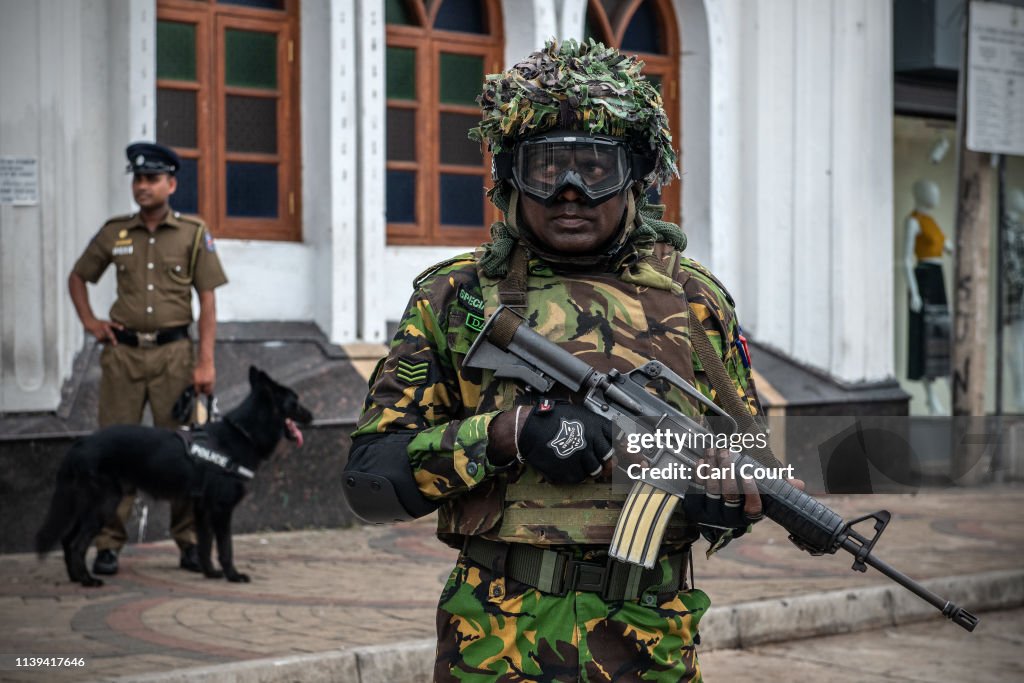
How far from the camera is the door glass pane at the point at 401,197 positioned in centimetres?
1095

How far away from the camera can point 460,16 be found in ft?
36.8

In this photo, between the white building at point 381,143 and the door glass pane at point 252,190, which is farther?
the door glass pane at point 252,190

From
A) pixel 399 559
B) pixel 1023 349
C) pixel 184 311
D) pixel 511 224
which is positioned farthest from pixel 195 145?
pixel 1023 349

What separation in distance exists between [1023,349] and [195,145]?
29.7 feet

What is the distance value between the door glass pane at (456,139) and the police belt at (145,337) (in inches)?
147

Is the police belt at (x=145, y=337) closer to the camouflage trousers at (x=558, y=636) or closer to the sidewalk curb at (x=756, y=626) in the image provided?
the sidewalk curb at (x=756, y=626)

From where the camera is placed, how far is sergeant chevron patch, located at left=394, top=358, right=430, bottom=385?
9.33ft

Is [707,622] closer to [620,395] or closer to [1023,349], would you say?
[620,395]

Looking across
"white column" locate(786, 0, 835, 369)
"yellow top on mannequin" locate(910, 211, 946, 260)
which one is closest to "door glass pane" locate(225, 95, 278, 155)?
"white column" locate(786, 0, 835, 369)

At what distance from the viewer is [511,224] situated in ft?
9.57

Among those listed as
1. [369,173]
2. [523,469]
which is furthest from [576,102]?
[369,173]

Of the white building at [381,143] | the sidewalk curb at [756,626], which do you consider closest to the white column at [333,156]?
the white building at [381,143]

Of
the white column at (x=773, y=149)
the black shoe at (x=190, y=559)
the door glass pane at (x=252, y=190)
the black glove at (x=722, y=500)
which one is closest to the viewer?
the black glove at (x=722, y=500)

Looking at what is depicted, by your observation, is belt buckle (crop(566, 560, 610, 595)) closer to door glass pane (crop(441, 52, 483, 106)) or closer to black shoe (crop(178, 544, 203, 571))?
black shoe (crop(178, 544, 203, 571))
